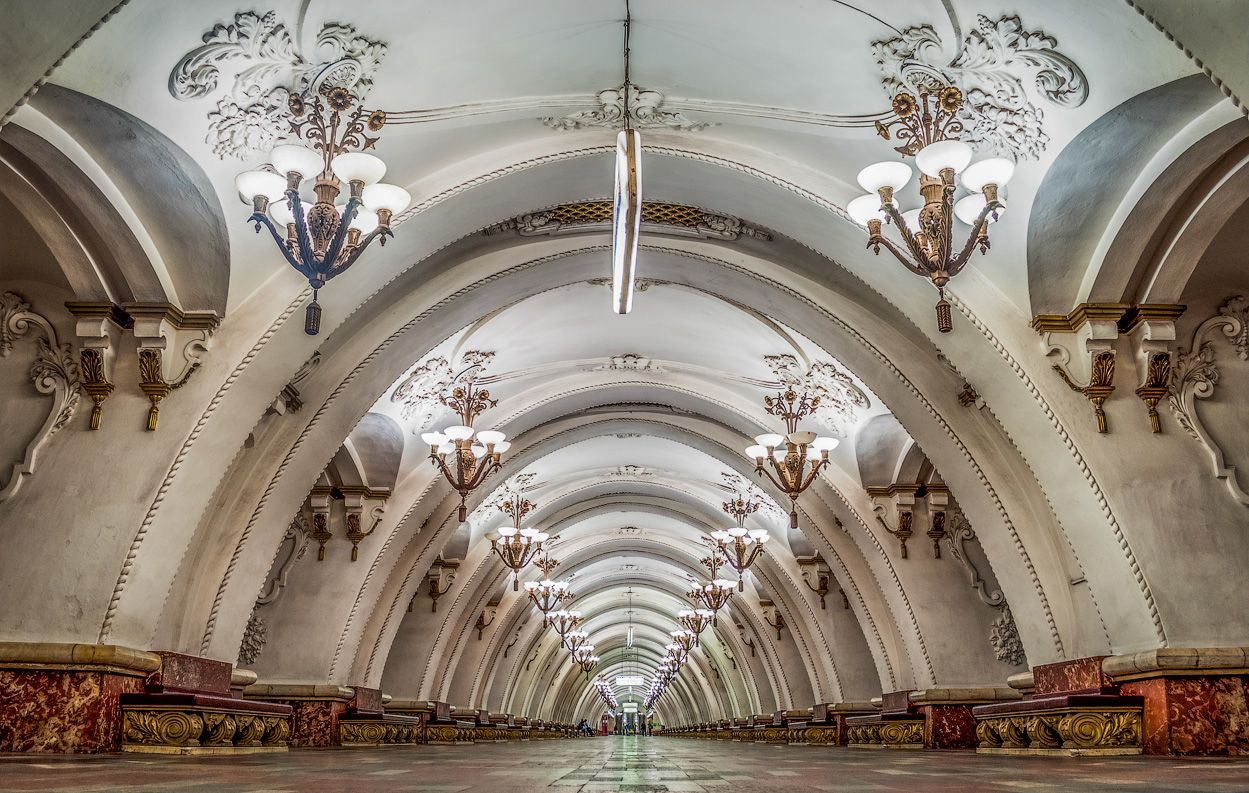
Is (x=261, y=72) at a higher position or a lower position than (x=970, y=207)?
higher

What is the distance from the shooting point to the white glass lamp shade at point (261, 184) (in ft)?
16.5

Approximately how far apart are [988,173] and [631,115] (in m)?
2.53

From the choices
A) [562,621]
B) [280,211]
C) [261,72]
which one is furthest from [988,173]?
[562,621]

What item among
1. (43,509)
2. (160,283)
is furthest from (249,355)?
(43,509)

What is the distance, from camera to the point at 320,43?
521 cm

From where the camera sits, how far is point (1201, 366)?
616 cm

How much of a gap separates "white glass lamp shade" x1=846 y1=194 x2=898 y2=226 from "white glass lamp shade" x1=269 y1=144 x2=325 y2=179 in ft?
10.4

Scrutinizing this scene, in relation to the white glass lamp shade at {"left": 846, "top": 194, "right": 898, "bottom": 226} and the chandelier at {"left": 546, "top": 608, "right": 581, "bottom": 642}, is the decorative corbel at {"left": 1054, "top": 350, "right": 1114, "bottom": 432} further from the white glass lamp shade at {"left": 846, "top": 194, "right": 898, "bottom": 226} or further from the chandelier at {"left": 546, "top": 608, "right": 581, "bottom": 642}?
the chandelier at {"left": 546, "top": 608, "right": 581, "bottom": 642}

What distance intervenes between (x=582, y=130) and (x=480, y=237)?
161cm

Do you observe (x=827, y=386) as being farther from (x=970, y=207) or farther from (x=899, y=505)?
(x=970, y=207)

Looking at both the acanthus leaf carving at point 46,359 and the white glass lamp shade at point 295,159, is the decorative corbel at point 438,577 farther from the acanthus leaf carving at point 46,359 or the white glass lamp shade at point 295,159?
the white glass lamp shade at point 295,159

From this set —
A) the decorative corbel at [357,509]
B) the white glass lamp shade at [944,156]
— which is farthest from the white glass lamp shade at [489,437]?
the white glass lamp shade at [944,156]

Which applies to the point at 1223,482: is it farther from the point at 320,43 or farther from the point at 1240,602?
the point at 320,43

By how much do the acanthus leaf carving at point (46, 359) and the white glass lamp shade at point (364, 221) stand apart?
2.52 meters
